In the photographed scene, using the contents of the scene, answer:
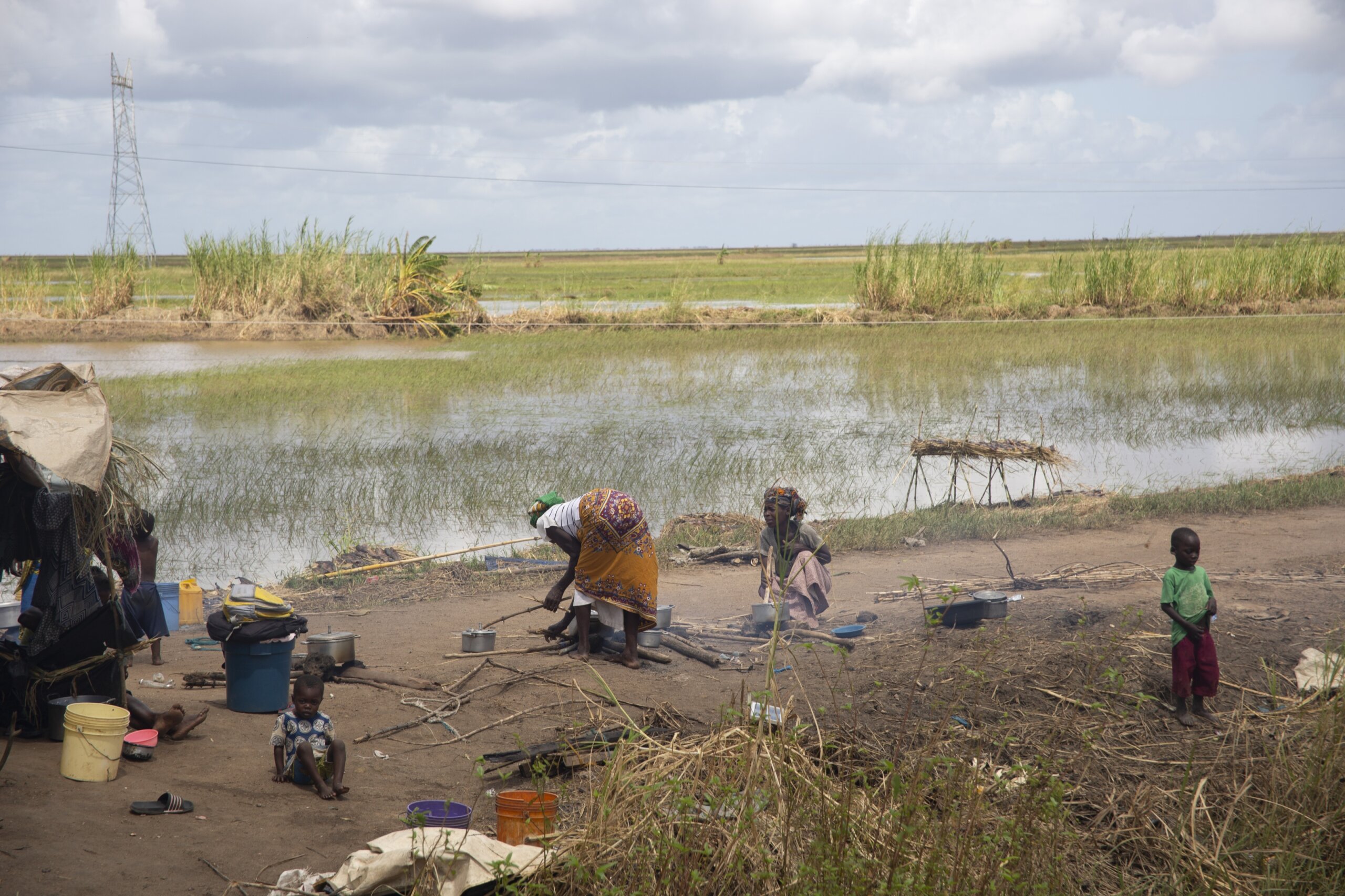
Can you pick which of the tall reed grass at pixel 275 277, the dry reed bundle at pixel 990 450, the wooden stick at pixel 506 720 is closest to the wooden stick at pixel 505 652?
the wooden stick at pixel 506 720

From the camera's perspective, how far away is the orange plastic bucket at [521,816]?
3906 mm

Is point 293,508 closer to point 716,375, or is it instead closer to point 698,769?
point 698,769

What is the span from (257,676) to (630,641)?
2.10 m

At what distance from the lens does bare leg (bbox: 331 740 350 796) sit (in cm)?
456

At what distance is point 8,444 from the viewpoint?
4527mm

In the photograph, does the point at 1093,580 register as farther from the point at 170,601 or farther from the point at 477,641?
the point at 170,601

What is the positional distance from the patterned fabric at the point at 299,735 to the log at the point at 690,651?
241 centimetres

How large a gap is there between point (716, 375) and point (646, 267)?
46206 mm

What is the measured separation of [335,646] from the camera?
600 cm

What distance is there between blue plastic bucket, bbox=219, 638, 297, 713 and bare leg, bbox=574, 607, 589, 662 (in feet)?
5.49

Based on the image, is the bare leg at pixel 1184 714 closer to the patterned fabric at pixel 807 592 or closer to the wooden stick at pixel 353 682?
the patterned fabric at pixel 807 592

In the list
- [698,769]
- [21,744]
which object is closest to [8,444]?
[21,744]

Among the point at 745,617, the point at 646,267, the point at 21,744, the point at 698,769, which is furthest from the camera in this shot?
the point at 646,267

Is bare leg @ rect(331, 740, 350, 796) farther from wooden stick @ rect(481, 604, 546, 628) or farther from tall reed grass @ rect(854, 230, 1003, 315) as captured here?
tall reed grass @ rect(854, 230, 1003, 315)
